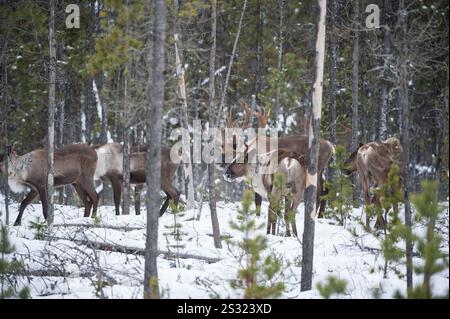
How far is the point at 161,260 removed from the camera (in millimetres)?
8023

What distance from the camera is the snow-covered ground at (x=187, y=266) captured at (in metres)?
6.47

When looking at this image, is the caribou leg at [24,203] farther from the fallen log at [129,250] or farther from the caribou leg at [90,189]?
the fallen log at [129,250]

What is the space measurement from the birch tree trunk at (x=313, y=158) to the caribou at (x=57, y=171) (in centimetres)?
659

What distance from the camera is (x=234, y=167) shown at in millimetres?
11797

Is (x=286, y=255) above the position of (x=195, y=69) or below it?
below

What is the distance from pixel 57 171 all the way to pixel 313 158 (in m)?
7.35

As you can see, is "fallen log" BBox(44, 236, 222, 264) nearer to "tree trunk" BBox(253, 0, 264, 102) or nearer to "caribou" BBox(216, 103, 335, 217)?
"caribou" BBox(216, 103, 335, 217)

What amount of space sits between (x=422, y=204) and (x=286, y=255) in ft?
11.6

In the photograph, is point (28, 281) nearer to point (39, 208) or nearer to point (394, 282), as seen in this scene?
point (394, 282)

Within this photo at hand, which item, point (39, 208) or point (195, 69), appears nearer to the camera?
point (39, 208)

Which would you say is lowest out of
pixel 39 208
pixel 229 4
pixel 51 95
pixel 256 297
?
pixel 39 208

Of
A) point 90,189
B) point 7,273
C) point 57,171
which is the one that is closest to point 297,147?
point 90,189
